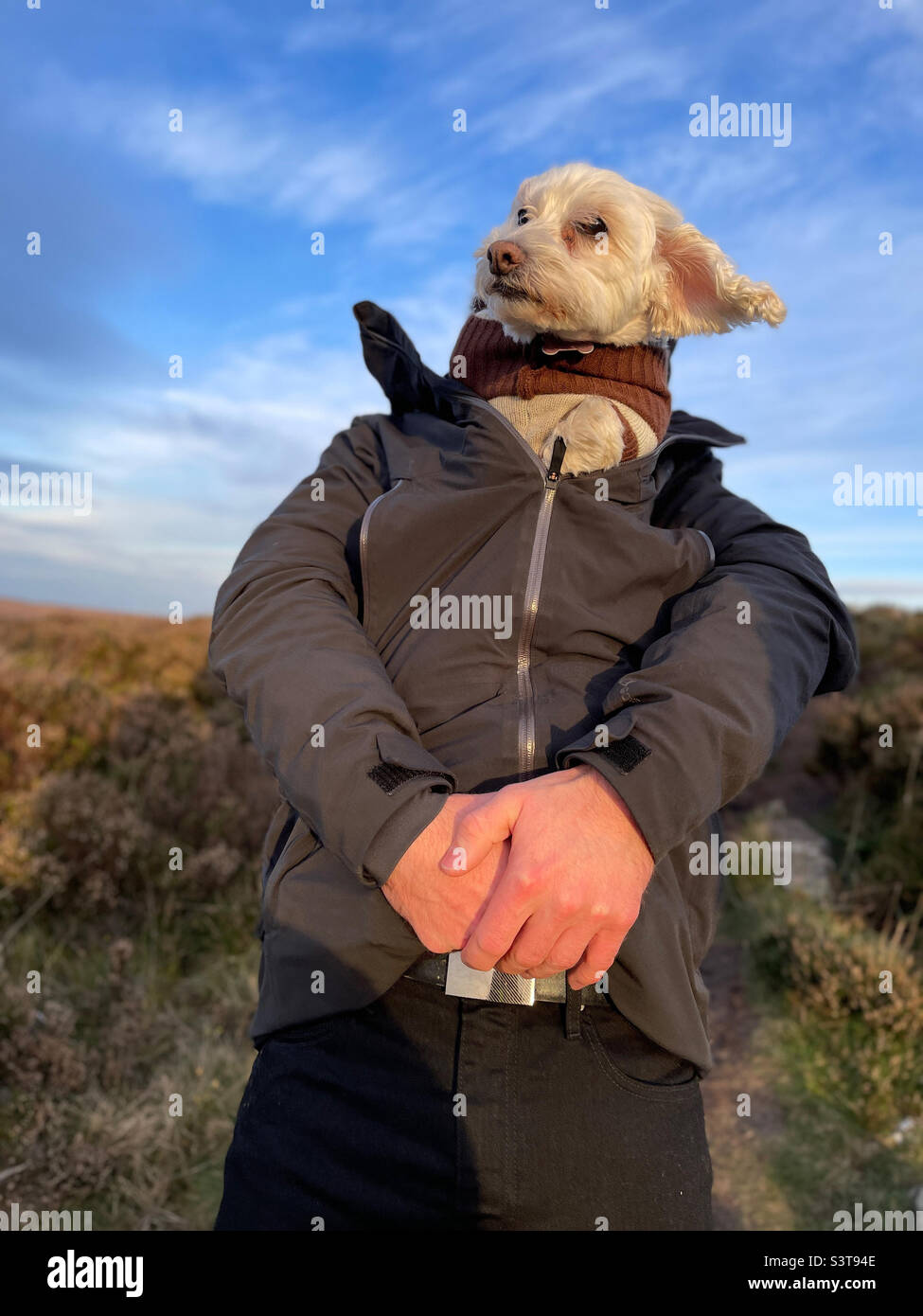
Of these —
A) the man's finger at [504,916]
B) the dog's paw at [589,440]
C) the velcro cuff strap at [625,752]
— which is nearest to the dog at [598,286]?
the dog's paw at [589,440]

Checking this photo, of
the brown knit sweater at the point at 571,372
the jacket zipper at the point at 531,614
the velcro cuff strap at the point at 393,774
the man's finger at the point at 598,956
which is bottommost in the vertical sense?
the man's finger at the point at 598,956

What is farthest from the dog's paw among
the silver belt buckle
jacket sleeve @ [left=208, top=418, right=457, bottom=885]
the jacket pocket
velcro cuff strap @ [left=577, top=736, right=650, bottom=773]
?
the silver belt buckle

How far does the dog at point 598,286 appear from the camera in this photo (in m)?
2.03

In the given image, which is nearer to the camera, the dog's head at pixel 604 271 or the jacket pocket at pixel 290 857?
the jacket pocket at pixel 290 857

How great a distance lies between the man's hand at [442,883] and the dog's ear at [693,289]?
136 cm

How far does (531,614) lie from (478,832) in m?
0.53

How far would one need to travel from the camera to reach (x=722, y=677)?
1.65 m

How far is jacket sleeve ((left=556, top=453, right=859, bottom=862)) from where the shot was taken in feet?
5.02

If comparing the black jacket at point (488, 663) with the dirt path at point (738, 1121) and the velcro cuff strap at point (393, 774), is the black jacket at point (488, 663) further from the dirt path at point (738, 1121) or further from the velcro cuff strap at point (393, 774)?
the dirt path at point (738, 1121)
